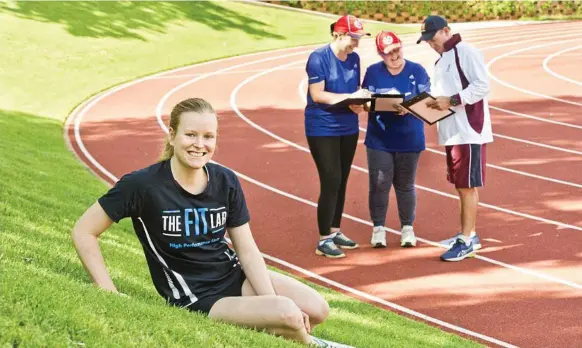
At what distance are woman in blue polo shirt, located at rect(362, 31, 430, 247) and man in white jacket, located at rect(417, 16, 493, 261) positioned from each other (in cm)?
26

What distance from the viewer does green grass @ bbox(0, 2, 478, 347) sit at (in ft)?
13.9

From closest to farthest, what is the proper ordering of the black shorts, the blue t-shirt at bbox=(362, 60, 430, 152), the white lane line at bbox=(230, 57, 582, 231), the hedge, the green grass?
the green grass, the black shorts, the blue t-shirt at bbox=(362, 60, 430, 152), the white lane line at bbox=(230, 57, 582, 231), the hedge

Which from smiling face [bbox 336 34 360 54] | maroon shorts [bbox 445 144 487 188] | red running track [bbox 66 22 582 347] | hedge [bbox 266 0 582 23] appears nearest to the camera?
red running track [bbox 66 22 582 347]

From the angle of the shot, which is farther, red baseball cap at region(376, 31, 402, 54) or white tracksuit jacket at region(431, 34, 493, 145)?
red baseball cap at region(376, 31, 402, 54)

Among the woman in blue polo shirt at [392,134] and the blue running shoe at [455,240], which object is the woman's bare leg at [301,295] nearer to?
the woman in blue polo shirt at [392,134]

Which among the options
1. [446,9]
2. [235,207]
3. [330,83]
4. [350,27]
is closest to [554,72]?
[330,83]

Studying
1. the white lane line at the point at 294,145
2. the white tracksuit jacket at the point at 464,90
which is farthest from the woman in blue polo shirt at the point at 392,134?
the white lane line at the point at 294,145

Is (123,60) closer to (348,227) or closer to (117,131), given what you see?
(117,131)

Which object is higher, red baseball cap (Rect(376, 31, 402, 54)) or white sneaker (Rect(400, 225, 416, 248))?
red baseball cap (Rect(376, 31, 402, 54))

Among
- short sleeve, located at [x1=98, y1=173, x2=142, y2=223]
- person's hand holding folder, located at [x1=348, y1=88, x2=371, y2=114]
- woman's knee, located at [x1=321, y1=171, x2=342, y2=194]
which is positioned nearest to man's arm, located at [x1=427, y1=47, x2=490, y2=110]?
person's hand holding folder, located at [x1=348, y1=88, x2=371, y2=114]

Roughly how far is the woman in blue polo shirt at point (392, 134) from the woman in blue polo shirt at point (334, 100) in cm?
25

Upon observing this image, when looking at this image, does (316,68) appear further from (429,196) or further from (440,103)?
(429,196)

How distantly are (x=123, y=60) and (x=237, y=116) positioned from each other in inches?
311

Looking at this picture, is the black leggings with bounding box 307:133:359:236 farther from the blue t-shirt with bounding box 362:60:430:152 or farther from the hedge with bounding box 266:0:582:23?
the hedge with bounding box 266:0:582:23
